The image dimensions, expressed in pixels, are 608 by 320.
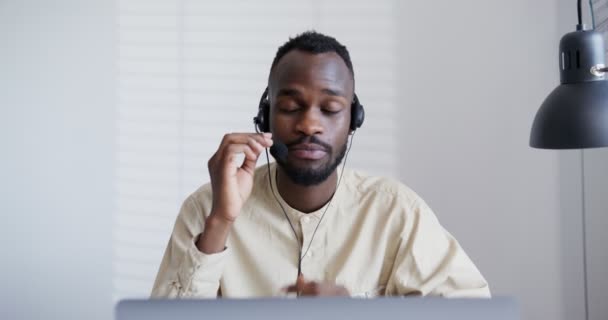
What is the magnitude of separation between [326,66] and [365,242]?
42 cm

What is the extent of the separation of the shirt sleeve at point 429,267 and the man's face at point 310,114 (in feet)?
0.81

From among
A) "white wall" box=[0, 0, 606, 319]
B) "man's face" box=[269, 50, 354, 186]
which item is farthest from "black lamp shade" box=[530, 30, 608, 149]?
"white wall" box=[0, 0, 606, 319]

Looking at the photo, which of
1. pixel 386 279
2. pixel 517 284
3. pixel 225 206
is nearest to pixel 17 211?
pixel 225 206

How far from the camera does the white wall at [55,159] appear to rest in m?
2.34

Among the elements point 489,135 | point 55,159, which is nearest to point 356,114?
point 489,135

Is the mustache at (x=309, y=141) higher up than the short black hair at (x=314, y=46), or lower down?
lower down

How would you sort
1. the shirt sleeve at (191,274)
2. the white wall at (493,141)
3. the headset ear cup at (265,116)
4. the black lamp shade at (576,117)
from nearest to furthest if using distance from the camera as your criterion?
the black lamp shade at (576,117), the shirt sleeve at (191,274), the headset ear cup at (265,116), the white wall at (493,141)

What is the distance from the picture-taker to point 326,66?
1481 millimetres

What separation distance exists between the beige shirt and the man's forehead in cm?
27

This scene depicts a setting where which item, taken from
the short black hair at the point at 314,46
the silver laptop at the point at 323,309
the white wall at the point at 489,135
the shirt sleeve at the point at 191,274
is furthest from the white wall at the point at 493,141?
the silver laptop at the point at 323,309

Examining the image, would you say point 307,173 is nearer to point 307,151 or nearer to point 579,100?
point 307,151

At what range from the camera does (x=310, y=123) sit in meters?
1.42

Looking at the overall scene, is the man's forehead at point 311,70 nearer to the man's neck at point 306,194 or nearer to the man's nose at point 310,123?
the man's nose at point 310,123

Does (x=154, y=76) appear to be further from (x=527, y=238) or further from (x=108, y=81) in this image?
(x=527, y=238)
